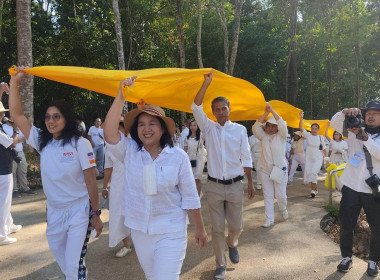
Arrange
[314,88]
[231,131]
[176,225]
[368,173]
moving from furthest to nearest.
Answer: [314,88] → [231,131] → [368,173] → [176,225]

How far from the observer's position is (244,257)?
16.0 ft

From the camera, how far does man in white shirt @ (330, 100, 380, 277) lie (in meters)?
4.02

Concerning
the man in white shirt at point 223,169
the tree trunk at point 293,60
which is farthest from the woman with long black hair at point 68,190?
the tree trunk at point 293,60

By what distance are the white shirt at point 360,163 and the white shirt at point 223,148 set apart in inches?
51.8

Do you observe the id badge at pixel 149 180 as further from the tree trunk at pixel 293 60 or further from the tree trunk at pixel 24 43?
the tree trunk at pixel 293 60

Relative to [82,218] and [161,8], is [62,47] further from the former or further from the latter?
[82,218]

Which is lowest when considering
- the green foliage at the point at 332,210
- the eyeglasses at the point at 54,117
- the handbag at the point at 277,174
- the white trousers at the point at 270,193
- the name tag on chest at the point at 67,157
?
the green foliage at the point at 332,210

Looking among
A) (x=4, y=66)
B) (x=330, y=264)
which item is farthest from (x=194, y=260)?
(x=4, y=66)

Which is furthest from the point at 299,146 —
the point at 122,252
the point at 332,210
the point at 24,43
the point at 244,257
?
the point at 24,43

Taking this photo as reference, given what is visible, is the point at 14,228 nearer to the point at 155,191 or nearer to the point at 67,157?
the point at 67,157

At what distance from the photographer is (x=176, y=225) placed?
8.78 feet

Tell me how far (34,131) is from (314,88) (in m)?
29.8

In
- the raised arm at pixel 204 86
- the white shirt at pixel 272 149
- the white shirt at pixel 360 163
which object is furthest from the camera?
the white shirt at pixel 272 149

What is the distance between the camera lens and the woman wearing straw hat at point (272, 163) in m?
6.45
